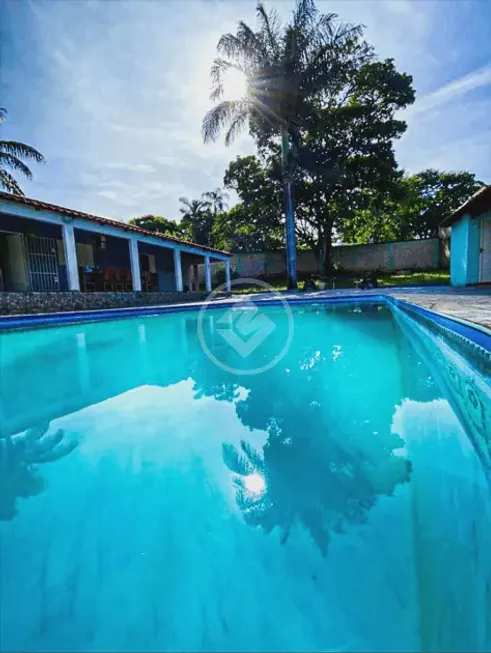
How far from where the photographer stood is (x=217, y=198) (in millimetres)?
29672

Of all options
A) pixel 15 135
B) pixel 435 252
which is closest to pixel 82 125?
pixel 15 135

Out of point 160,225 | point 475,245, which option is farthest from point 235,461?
point 160,225

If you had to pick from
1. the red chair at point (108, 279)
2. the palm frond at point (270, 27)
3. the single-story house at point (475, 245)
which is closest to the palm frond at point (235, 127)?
the palm frond at point (270, 27)

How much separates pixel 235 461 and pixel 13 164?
57.6 feet

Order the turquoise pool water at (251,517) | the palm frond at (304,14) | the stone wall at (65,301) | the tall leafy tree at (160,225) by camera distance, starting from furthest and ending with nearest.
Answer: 1. the tall leafy tree at (160,225)
2. the palm frond at (304,14)
3. the stone wall at (65,301)
4. the turquoise pool water at (251,517)

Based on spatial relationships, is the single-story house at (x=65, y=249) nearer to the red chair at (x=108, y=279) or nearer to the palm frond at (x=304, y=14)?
the red chair at (x=108, y=279)

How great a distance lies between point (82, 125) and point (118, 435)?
11.5 m

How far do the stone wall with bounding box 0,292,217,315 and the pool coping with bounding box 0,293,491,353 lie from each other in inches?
34.4

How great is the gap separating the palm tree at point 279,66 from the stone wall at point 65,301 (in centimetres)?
841

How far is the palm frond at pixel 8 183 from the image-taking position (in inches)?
587

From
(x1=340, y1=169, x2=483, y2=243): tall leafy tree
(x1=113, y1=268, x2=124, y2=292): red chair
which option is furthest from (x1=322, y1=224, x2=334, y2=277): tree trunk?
(x1=113, y1=268, x2=124, y2=292): red chair

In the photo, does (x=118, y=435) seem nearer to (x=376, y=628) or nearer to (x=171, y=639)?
(x=171, y=639)

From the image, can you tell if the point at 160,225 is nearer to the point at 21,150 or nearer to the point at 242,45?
the point at 21,150

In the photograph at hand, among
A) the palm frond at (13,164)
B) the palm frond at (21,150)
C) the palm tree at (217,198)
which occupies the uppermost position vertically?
the palm tree at (217,198)
